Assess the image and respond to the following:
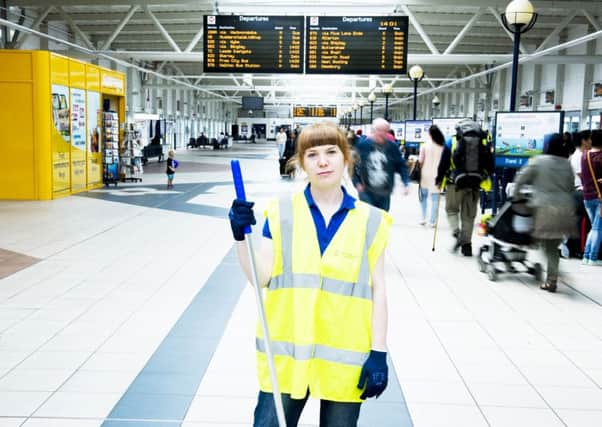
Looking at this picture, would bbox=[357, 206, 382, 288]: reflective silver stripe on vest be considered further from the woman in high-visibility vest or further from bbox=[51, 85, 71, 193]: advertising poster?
bbox=[51, 85, 71, 193]: advertising poster

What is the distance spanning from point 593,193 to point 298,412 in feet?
21.1

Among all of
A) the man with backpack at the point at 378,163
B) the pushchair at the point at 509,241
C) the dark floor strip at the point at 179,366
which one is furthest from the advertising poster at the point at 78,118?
the pushchair at the point at 509,241

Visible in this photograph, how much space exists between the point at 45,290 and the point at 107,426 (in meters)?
3.11

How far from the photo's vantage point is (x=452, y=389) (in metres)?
3.88

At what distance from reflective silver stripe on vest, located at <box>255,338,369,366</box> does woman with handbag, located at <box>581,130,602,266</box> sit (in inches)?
238

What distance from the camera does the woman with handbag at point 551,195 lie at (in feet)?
19.8

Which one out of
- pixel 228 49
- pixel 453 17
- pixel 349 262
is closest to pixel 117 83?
pixel 228 49

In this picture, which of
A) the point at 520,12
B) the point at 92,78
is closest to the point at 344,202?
the point at 520,12

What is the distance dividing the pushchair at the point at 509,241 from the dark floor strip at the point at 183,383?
110 inches

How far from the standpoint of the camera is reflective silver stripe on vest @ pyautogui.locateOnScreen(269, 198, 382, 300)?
2.05 meters

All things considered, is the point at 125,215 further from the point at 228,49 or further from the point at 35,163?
the point at 228,49

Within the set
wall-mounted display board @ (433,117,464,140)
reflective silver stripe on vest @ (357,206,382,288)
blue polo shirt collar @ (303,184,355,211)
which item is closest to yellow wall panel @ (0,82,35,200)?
wall-mounted display board @ (433,117,464,140)

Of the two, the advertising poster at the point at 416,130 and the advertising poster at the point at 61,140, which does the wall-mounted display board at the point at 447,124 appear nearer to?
the advertising poster at the point at 416,130

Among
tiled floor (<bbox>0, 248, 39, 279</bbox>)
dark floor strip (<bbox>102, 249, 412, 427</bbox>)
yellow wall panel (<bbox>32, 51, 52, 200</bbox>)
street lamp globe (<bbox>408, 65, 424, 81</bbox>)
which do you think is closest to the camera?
dark floor strip (<bbox>102, 249, 412, 427</bbox>)
